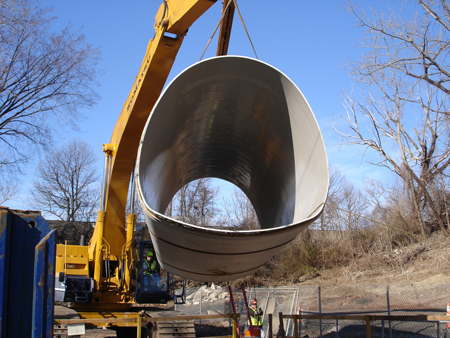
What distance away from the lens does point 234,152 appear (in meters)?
6.44

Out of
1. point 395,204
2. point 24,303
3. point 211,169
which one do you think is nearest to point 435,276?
point 395,204

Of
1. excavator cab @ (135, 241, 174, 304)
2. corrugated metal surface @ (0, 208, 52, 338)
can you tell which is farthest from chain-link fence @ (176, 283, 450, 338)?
corrugated metal surface @ (0, 208, 52, 338)

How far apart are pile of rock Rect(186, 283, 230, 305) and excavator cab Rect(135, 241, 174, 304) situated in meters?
10.7

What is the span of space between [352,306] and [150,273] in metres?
9.27

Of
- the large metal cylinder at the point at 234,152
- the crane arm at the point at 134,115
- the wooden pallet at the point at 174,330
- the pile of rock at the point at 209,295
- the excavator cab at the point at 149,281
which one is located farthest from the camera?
the pile of rock at the point at 209,295

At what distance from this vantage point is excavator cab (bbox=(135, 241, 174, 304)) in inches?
309

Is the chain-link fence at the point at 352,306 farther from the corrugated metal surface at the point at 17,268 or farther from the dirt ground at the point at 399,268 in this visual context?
the corrugated metal surface at the point at 17,268

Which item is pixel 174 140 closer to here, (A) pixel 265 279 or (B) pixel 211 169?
(B) pixel 211 169

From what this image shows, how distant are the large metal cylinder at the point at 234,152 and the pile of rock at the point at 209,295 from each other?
13.1m

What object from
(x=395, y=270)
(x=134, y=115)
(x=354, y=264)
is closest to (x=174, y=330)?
(x=134, y=115)

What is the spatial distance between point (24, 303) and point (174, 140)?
2.74 metres

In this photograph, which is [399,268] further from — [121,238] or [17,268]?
[17,268]

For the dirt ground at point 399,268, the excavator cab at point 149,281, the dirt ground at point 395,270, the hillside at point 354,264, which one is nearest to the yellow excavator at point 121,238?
the excavator cab at point 149,281

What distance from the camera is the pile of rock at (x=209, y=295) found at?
18.4 meters
